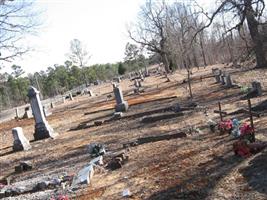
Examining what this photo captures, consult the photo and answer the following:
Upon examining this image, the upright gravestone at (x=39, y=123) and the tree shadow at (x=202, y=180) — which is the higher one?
the upright gravestone at (x=39, y=123)

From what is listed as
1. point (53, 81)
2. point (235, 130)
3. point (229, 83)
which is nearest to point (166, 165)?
point (235, 130)

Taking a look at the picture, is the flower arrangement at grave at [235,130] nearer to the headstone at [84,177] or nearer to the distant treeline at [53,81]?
the headstone at [84,177]

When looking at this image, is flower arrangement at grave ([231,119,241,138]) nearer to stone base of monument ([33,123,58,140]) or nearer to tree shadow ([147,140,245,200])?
tree shadow ([147,140,245,200])

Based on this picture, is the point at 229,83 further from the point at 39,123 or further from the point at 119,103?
the point at 39,123

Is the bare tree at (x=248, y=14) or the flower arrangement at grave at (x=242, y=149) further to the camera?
the bare tree at (x=248, y=14)

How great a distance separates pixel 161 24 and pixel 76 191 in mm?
58708

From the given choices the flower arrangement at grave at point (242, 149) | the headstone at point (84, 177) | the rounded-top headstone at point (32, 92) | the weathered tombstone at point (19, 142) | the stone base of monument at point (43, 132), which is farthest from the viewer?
the rounded-top headstone at point (32, 92)

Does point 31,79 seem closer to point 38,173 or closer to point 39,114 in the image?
point 39,114

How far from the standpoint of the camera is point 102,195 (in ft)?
28.4

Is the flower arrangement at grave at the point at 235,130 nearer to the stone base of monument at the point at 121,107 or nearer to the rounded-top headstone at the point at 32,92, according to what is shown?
the rounded-top headstone at the point at 32,92

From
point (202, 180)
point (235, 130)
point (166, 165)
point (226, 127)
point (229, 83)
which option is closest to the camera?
point (202, 180)

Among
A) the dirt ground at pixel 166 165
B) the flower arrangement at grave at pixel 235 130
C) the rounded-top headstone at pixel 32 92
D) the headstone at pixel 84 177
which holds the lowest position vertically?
the dirt ground at pixel 166 165

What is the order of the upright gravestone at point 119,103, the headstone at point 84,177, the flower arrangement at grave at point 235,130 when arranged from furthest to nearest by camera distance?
the upright gravestone at point 119,103 → the flower arrangement at grave at point 235,130 → the headstone at point 84,177

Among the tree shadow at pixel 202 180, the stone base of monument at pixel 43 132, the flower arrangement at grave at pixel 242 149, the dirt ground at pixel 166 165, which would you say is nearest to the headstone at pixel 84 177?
the dirt ground at pixel 166 165
